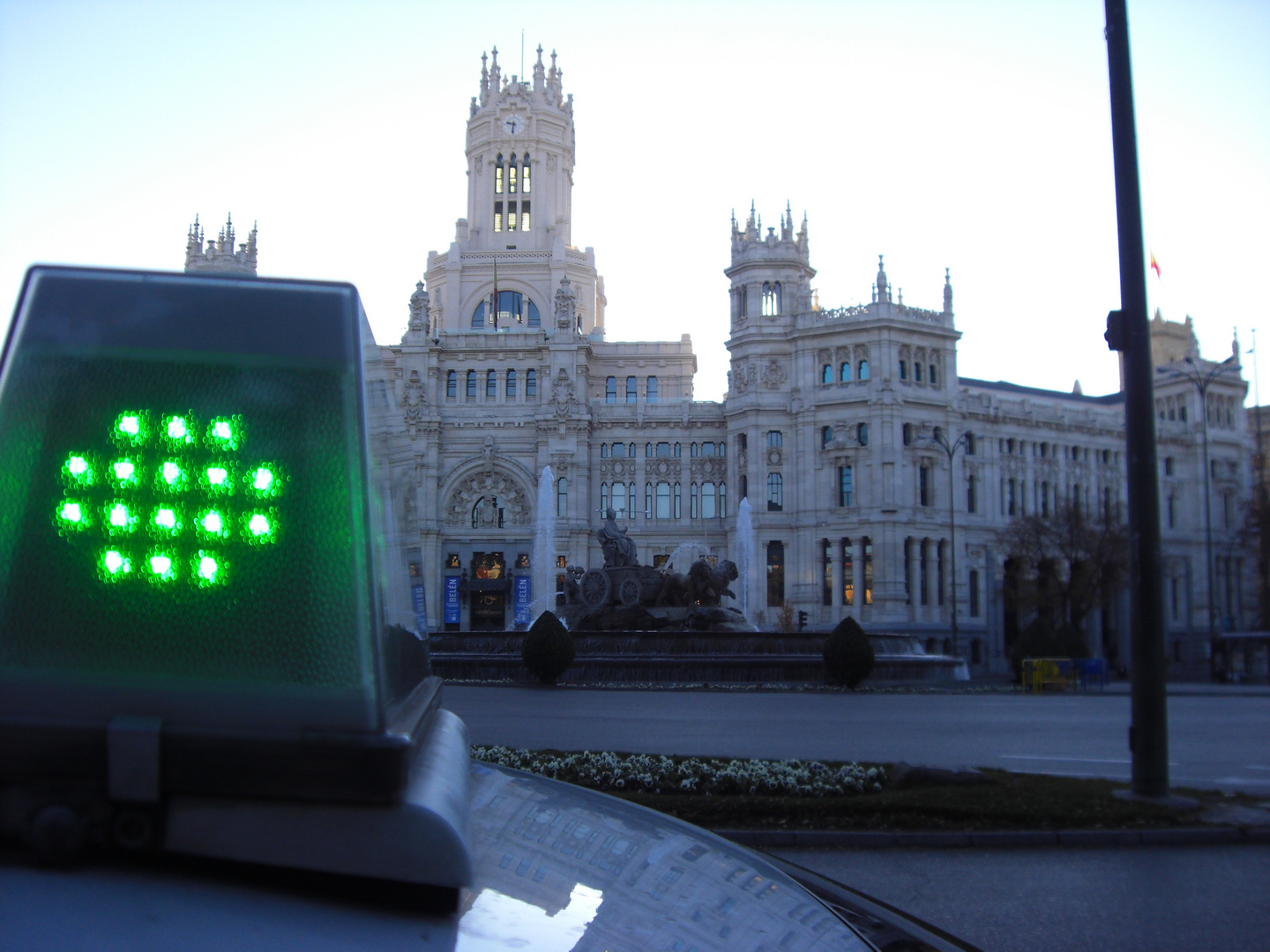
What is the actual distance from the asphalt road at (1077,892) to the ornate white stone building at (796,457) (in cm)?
5890

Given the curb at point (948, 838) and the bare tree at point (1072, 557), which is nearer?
the curb at point (948, 838)

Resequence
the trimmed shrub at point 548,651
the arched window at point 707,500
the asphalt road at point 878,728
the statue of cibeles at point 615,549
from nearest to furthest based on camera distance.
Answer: the asphalt road at point 878,728 → the trimmed shrub at point 548,651 → the statue of cibeles at point 615,549 → the arched window at point 707,500

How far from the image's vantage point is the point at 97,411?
123 cm

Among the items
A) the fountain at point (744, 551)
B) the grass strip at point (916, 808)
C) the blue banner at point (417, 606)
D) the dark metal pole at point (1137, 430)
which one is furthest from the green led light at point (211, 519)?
the fountain at point (744, 551)

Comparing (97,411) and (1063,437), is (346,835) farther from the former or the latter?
(1063,437)

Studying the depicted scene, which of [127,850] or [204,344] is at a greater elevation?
[204,344]

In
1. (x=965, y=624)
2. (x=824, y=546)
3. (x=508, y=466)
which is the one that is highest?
(x=508, y=466)

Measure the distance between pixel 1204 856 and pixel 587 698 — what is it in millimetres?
15589

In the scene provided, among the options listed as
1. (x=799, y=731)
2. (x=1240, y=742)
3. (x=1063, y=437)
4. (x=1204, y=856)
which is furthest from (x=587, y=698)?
(x=1063, y=437)

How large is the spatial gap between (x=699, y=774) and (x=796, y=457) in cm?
6228

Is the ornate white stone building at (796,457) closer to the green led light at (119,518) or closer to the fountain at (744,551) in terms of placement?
the fountain at (744,551)

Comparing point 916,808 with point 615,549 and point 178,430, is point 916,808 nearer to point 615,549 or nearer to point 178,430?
point 178,430

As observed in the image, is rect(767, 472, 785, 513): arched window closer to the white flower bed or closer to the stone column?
the stone column

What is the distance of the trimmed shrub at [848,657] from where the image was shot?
88.0ft
